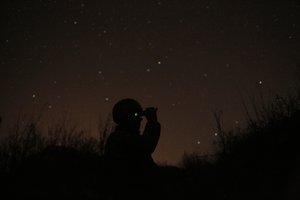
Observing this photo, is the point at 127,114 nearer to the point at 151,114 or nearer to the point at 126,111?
the point at 126,111

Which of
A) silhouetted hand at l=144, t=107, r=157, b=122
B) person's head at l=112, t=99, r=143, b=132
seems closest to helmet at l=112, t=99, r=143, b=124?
person's head at l=112, t=99, r=143, b=132

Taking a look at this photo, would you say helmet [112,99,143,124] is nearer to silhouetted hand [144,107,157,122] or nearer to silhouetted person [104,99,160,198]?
silhouetted person [104,99,160,198]

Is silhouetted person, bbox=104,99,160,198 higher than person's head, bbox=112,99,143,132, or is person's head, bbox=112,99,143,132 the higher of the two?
person's head, bbox=112,99,143,132

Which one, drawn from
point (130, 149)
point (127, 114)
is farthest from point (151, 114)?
point (130, 149)

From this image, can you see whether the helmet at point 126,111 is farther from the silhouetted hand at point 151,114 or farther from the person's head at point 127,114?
the silhouetted hand at point 151,114

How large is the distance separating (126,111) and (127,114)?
4 centimetres

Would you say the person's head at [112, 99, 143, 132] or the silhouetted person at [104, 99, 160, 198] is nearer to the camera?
the silhouetted person at [104, 99, 160, 198]

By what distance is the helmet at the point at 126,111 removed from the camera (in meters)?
4.50

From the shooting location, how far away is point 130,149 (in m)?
4.21

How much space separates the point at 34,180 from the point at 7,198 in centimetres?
164

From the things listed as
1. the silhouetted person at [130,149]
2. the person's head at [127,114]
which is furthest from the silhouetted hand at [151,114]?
the person's head at [127,114]

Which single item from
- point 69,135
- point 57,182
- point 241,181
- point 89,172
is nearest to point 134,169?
point 241,181

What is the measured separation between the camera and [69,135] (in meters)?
9.35

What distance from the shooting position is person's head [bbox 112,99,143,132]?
451 cm
